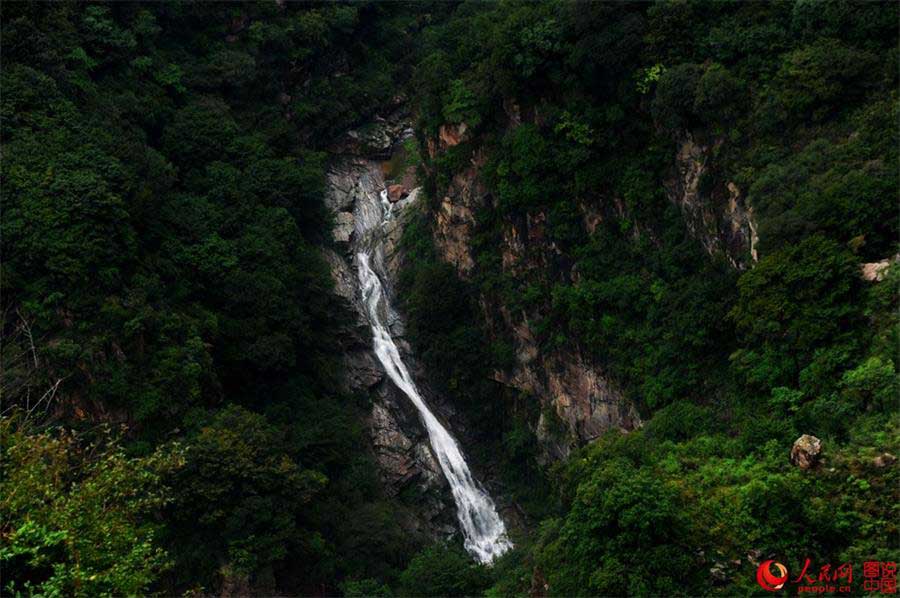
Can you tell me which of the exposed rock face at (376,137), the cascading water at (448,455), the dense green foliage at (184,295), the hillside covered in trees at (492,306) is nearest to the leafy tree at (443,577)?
the hillside covered in trees at (492,306)

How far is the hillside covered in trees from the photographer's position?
1189cm

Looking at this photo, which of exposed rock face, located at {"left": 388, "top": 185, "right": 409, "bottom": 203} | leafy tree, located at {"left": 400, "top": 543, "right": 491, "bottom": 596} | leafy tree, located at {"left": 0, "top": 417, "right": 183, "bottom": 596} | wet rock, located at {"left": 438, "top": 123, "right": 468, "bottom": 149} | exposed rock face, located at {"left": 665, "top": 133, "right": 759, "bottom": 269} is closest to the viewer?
leafy tree, located at {"left": 0, "top": 417, "right": 183, "bottom": 596}

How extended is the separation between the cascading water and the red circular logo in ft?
40.2

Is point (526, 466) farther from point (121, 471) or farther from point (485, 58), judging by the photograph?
point (121, 471)

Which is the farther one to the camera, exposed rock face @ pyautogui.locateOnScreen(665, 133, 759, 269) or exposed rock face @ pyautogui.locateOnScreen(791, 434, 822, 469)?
exposed rock face @ pyautogui.locateOnScreen(665, 133, 759, 269)

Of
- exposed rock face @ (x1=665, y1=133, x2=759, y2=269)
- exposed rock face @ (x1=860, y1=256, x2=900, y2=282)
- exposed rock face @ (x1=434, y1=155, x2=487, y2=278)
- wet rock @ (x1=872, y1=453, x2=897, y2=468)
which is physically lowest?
wet rock @ (x1=872, y1=453, x2=897, y2=468)

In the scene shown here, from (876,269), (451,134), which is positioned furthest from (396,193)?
(876,269)

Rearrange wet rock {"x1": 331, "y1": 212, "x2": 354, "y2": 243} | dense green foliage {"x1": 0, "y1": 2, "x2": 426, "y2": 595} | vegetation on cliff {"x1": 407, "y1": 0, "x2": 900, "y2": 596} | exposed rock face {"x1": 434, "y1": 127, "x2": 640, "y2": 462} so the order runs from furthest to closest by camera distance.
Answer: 1. wet rock {"x1": 331, "y1": 212, "x2": 354, "y2": 243}
2. exposed rock face {"x1": 434, "y1": 127, "x2": 640, "y2": 462}
3. dense green foliage {"x1": 0, "y1": 2, "x2": 426, "y2": 595}
4. vegetation on cliff {"x1": 407, "y1": 0, "x2": 900, "y2": 596}

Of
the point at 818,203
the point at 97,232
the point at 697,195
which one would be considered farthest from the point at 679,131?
the point at 97,232

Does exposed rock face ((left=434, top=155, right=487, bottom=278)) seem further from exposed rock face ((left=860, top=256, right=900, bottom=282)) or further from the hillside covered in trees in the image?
exposed rock face ((left=860, top=256, right=900, bottom=282))

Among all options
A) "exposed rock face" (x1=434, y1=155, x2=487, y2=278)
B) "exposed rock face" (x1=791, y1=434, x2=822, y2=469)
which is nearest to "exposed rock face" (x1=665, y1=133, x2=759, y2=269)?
"exposed rock face" (x1=791, y1=434, x2=822, y2=469)

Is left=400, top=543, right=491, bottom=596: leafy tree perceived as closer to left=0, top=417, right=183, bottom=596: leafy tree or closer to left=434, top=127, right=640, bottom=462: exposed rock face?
left=434, top=127, right=640, bottom=462: exposed rock face

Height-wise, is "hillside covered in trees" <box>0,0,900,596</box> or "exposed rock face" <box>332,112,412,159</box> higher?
"exposed rock face" <box>332,112,412,159</box>

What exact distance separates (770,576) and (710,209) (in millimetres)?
9922
